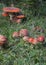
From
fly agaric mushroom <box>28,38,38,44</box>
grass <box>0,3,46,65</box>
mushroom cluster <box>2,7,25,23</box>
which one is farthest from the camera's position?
mushroom cluster <box>2,7,25,23</box>

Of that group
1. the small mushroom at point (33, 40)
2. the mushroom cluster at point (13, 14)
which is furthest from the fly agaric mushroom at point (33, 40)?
the mushroom cluster at point (13, 14)

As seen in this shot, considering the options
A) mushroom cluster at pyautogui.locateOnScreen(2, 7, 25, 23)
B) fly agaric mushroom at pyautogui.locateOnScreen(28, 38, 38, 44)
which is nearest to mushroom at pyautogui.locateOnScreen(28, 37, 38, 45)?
fly agaric mushroom at pyautogui.locateOnScreen(28, 38, 38, 44)

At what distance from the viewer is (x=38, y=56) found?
4.88 m

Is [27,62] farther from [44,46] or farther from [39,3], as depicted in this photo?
[39,3]

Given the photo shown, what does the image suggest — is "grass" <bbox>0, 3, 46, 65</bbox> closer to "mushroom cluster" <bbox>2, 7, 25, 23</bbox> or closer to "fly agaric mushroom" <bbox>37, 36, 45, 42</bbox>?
"fly agaric mushroom" <bbox>37, 36, 45, 42</bbox>

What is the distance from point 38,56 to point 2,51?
2.61 feet

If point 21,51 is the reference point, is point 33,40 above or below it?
above

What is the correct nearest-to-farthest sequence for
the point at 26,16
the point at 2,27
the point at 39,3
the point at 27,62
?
the point at 27,62 < the point at 2,27 < the point at 26,16 < the point at 39,3

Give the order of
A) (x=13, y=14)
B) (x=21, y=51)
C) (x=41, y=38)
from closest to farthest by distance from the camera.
A: 1. (x=21, y=51)
2. (x=41, y=38)
3. (x=13, y=14)

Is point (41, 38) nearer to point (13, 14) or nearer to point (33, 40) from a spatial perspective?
point (33, 40)

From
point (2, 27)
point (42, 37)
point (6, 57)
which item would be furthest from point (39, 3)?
point (6, 57)

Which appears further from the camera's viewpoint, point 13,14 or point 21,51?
point 13,14

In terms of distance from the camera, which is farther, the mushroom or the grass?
the mushroom

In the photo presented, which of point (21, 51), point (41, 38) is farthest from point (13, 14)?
point (21, 51)
